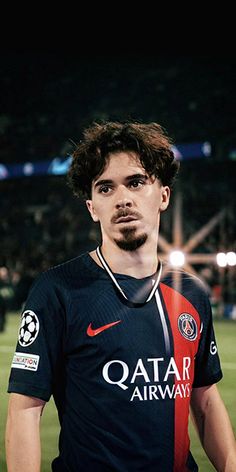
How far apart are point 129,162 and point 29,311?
0.64 m

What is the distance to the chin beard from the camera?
2.36 metres

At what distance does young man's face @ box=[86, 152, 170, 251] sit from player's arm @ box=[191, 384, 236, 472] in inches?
26.6

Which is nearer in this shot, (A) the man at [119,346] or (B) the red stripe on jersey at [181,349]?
(A) the man at [119,346]

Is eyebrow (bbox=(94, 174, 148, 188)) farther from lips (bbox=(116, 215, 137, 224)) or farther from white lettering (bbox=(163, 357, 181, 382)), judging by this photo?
white lettering (bbox=(163, 357, 181, 382))

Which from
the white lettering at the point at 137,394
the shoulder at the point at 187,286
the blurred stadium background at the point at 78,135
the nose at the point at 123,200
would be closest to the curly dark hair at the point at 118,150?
the nose at the point at 123,200

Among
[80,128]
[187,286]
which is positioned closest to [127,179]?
[187,286]

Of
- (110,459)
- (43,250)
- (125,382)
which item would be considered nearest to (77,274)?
(125,382)

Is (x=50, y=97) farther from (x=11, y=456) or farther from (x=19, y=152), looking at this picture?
(x=11, y=456)

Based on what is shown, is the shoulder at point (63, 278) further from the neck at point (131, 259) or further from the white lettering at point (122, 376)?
the white lettering at point (122, 376)

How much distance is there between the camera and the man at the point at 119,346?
2203mm

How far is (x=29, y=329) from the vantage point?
88.0 inches

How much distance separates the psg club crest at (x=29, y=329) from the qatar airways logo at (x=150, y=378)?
264 mm

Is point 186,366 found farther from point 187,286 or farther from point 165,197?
point 165,197

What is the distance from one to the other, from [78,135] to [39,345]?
20024 millimetres
